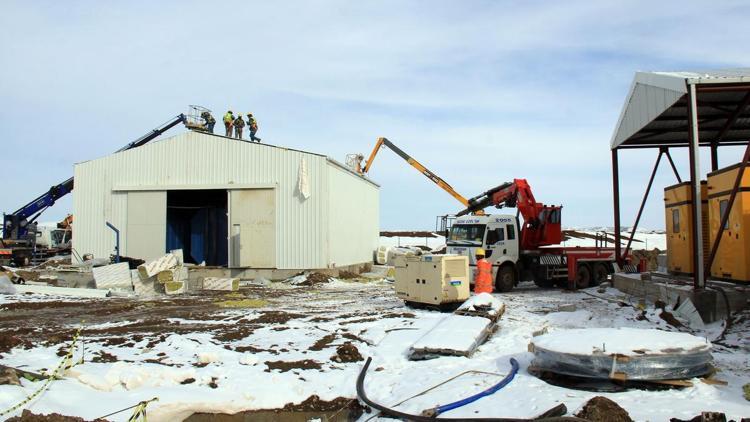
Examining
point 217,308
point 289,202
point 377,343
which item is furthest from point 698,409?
point 289,202

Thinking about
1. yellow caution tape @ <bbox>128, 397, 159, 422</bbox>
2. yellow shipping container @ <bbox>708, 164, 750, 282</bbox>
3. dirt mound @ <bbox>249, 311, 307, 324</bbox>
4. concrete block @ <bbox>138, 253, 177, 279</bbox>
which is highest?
yellow shipping container @ <bbox>708, 164, 750, 282</bbox>

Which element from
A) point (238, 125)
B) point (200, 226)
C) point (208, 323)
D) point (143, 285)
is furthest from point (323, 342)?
point (200, 226)

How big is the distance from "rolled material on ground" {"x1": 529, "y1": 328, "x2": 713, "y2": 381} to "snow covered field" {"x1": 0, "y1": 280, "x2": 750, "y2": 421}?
25 centimetres

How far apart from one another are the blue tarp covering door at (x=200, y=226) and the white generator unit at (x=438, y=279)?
1754 cm

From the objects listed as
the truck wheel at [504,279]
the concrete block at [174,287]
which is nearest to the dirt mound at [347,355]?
the truck wheel at [504,279]

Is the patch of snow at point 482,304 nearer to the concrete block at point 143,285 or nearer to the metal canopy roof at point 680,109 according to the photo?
the metal canopy roof at point 680,109

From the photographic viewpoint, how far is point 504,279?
1866 centimetres

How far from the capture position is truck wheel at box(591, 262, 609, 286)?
20.5m

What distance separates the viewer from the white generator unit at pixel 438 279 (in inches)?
510

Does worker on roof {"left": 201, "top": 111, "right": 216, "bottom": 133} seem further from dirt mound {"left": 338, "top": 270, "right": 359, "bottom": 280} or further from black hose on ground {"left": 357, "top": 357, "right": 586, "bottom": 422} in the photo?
black hose on ground {"left": 357, "top": 357, "right": 586, "bottom": 422}

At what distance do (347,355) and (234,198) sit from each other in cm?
1623

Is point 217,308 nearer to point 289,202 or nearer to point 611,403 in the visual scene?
point 289,202

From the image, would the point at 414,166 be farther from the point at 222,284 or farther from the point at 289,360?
the point at 289,360

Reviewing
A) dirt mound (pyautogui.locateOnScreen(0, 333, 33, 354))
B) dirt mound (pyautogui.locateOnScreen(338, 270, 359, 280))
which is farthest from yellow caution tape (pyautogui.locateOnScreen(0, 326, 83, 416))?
dirt mound (pyautogui.locateOnScreen(338, 270, 359, 280))
